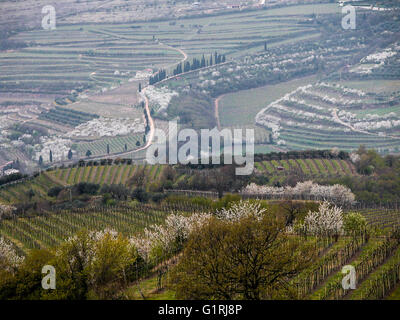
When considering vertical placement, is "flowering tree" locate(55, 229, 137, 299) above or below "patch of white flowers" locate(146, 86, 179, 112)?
above

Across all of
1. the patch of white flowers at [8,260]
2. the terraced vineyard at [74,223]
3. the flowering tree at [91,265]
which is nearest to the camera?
the flowering tree at [91,265]

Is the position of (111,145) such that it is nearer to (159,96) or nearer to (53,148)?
(53,148)

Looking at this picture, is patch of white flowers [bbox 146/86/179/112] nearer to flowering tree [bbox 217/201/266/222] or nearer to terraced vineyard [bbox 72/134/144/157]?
terraced vineyard [bbox 72/134/144/157]

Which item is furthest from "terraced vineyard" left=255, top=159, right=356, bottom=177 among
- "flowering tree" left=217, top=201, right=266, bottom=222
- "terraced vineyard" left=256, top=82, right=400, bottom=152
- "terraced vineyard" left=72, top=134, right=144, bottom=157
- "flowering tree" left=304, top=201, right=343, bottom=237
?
"terraced vineyard" left=72, top=134, right=144, bottom=157

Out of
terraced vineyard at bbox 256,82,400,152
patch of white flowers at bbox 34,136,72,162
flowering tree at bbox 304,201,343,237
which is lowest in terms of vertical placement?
patch of white flowers at bbox 34,136,72,162

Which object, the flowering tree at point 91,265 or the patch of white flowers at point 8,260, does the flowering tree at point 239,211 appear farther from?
the patch of white flowers at point 8,260

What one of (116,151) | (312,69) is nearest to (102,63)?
(312,69)

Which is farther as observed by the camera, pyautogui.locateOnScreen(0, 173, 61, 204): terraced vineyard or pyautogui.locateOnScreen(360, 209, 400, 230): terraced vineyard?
pyautogui.locateOnScreen(0, 173, 61, 204): terraced vineyard

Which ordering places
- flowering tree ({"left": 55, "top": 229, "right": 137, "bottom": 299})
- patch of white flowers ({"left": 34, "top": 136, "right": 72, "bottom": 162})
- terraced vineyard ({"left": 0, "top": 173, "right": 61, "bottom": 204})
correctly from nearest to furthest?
flowering tree ({"left": 55, "top": 229, "right": 137, "bottom": 299}) < terraced vineyard ({"left": 0, "top": 173, "right": 61, "bottom": 204}) < patch of white flowers ({"left": 34, "top": 136, "right": 72, "bottom": 162})

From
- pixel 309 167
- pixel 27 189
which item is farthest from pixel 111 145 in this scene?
pixel 309 167

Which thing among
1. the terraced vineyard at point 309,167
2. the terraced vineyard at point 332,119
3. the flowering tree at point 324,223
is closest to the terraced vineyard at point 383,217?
the flowering tree at point 324,223
